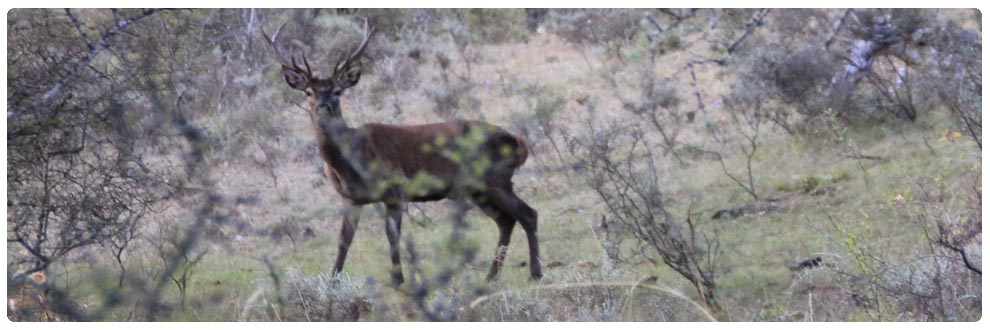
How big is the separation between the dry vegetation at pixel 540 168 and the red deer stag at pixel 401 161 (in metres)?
0.38

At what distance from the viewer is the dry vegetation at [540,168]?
22.4 feet

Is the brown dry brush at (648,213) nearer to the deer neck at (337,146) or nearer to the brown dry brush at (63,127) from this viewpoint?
the deer neck at (337,146)

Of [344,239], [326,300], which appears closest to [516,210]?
[344,239]

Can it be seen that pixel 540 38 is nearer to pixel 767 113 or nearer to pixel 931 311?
pixel 767 113

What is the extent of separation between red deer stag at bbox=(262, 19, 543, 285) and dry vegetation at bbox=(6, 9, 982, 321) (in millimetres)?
383

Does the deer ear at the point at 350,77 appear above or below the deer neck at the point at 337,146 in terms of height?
above

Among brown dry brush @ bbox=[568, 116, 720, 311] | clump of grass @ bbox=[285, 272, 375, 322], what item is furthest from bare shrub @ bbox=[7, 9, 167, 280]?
brown dry brush @ bbox=[568, 116, 720, 311]

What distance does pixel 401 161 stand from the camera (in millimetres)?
10008

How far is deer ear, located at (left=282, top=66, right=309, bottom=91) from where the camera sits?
9.73 metres

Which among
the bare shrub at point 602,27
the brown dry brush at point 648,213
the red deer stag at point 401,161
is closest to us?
the brown dry brush at point 648,213

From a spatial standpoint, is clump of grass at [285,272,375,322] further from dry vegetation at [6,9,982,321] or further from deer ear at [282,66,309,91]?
deer ear at [282,66,309,91]

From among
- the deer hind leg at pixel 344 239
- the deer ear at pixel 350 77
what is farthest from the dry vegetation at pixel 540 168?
the deer ear at pixel 350 77

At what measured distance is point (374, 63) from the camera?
1952 cm

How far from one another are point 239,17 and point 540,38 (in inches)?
227
